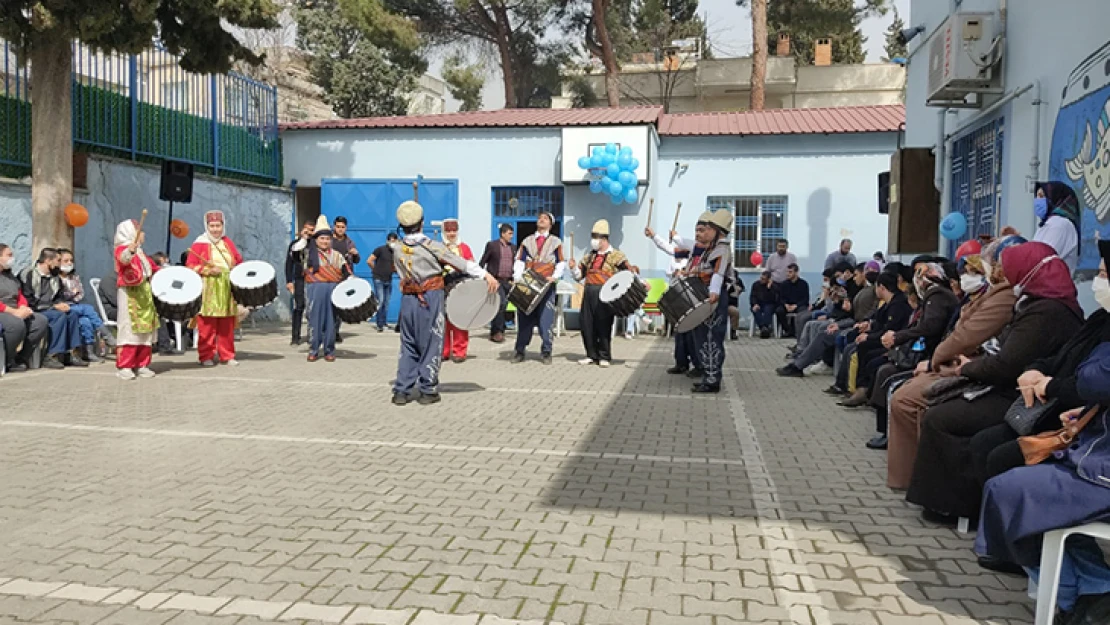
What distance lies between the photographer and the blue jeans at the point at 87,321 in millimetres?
10883

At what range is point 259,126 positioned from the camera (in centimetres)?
1800

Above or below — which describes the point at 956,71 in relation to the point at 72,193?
above

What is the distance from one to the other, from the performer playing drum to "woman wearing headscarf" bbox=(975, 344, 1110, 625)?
220 inches

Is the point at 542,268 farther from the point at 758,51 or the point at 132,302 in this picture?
the point at 758,51

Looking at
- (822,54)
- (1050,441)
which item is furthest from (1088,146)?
(822,54)

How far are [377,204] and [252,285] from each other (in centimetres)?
815

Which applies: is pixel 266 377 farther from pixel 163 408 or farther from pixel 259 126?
pixel 259 126

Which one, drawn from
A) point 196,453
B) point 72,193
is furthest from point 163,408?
point 72,193

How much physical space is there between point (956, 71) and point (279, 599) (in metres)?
7.88

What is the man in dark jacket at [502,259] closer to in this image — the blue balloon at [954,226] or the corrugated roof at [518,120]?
the corrugated roof at [518,120]

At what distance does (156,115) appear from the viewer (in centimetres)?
1466

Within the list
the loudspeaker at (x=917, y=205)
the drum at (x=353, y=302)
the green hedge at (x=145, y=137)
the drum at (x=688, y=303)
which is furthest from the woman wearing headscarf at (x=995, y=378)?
the green hedge at (x=145, y=137)

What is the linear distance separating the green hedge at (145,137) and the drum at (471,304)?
740cm

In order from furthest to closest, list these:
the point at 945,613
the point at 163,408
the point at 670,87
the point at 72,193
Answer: the point at 670,87 < the point at 72,193 < the point at 163,408 < the point at 945,613
